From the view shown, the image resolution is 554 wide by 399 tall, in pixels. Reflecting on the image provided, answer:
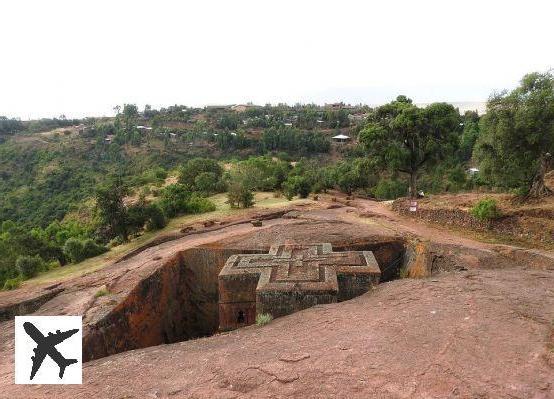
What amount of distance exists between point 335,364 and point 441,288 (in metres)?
3.78

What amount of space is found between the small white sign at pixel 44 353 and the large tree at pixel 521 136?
13.8 metres

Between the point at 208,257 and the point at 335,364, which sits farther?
the point at 208,257

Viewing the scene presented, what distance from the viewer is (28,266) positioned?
57.4 feet

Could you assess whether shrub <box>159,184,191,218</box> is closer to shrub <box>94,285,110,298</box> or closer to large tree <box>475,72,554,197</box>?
shrub <box>94,285,110,298</box>

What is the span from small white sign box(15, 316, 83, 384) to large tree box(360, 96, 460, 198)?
15.8 metres

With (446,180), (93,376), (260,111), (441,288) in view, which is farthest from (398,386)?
(260,111)

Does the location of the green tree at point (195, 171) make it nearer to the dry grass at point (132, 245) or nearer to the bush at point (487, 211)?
the dry grass at point (132, 245)

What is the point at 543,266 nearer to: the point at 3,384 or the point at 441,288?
the point at 441,288

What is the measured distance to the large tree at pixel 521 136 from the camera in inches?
511

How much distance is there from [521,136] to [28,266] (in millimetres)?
19996

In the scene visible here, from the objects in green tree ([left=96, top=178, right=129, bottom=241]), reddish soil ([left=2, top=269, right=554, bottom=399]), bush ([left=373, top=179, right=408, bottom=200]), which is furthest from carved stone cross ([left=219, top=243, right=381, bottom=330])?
bush ([left=373, top=179, right=408, bottom=200])

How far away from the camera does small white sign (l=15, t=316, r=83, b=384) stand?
6.29 metres

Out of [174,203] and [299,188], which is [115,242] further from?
[299,188]

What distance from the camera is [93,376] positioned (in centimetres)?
636
